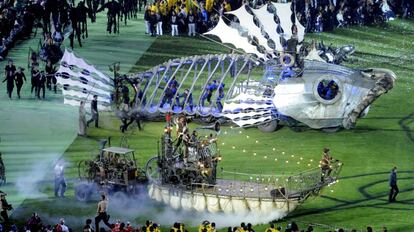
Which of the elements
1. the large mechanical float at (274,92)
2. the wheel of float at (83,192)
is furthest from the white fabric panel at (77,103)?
the wheel of float at (83,192)

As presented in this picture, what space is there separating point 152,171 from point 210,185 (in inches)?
141

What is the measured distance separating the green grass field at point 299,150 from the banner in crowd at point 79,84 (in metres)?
0.86

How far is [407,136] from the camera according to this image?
175 ft

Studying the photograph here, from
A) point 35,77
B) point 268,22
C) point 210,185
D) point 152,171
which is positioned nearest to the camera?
point 210,185

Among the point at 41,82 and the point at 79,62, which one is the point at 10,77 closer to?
the point at 41,82

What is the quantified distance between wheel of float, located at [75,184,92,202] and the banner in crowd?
10.2m

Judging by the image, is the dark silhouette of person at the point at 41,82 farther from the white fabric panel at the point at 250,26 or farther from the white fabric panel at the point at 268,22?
the white fabric panel at the point at 268,22

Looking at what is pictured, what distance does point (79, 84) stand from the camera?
5469 centimetres

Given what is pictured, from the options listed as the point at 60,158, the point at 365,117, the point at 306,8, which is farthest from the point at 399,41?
the point at 60,158

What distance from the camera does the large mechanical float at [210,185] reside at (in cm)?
4241

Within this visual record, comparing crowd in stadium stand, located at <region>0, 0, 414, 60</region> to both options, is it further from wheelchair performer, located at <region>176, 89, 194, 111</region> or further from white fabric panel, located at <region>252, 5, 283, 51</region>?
white fabric panel, located at <region>252, 5, 283, 51</region>

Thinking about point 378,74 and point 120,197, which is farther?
point 378,74

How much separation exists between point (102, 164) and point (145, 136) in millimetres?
8028

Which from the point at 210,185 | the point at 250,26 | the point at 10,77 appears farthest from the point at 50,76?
the point at 210,185
